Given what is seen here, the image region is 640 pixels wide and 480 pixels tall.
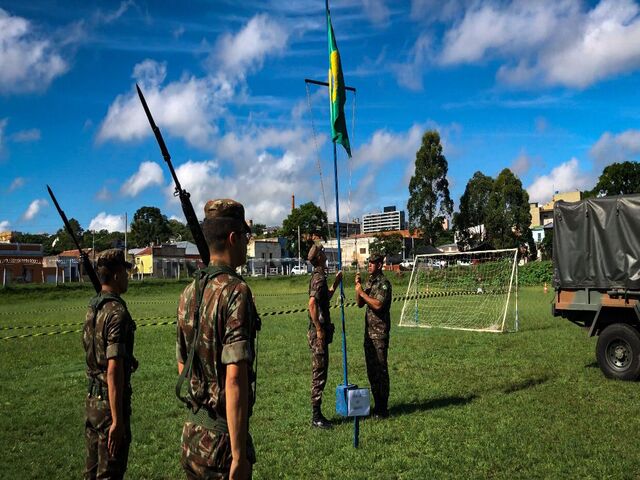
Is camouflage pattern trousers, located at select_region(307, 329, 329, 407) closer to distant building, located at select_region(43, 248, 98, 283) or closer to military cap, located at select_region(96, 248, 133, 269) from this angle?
military cap, located at select_region(96, 248, 133, 269)

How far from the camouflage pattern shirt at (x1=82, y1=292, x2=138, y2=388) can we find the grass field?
7.65ft

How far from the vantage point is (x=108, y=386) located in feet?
12.8

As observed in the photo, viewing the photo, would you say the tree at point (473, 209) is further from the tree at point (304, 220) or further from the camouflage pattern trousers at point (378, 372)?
the camouflage pattern trousers at point (378, 372)

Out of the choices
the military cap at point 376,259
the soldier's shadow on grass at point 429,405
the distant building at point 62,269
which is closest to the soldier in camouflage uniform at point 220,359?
the soldier's shadow on grass at point 429,405

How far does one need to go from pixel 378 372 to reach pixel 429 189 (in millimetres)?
52671

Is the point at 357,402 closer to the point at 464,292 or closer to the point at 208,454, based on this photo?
the point at 208,454

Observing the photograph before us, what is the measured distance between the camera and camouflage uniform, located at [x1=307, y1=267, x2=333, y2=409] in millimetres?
7523

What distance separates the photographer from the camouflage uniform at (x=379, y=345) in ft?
25.9

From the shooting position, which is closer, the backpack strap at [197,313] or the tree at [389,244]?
the backpack strap at [197,313]

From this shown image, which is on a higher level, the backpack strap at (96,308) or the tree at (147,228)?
the tree at (147,228)

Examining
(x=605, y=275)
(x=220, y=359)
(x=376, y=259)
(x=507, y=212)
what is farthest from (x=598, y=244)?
(x=507, y=212)

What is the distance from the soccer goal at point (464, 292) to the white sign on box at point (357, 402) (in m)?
12.0

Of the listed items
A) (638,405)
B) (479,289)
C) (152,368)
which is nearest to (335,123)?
(638,405)

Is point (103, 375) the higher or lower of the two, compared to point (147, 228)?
lower
